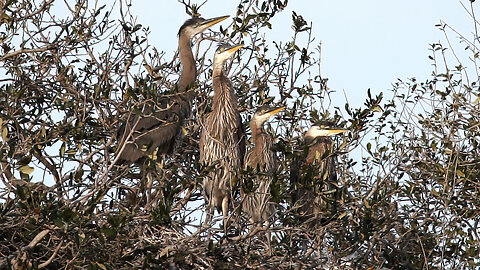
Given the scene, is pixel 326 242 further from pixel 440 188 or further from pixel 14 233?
pixel 14 233

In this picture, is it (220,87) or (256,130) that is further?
(220,87)

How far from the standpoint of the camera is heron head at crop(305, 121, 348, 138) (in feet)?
18.6

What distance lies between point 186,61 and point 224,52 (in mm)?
857

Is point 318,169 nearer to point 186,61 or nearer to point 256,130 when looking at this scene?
point 256,130

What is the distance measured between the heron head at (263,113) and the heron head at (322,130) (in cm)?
46

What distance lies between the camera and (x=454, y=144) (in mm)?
4602

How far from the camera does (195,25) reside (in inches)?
253

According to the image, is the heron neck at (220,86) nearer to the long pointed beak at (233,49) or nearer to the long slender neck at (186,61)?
the long pointed beak at (233,49)

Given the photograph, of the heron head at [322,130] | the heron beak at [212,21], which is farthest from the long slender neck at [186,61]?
the heron head at [322,130]

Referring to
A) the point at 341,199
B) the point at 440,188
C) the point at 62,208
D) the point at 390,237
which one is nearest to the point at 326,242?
the point at 341,199

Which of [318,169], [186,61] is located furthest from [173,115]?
[318,169]

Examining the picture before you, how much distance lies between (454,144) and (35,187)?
8.73 feet

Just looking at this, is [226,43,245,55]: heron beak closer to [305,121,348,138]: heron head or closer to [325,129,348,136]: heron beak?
[305,121,348,138]: heron head

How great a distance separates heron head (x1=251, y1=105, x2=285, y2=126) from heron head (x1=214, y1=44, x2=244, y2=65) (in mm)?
522
